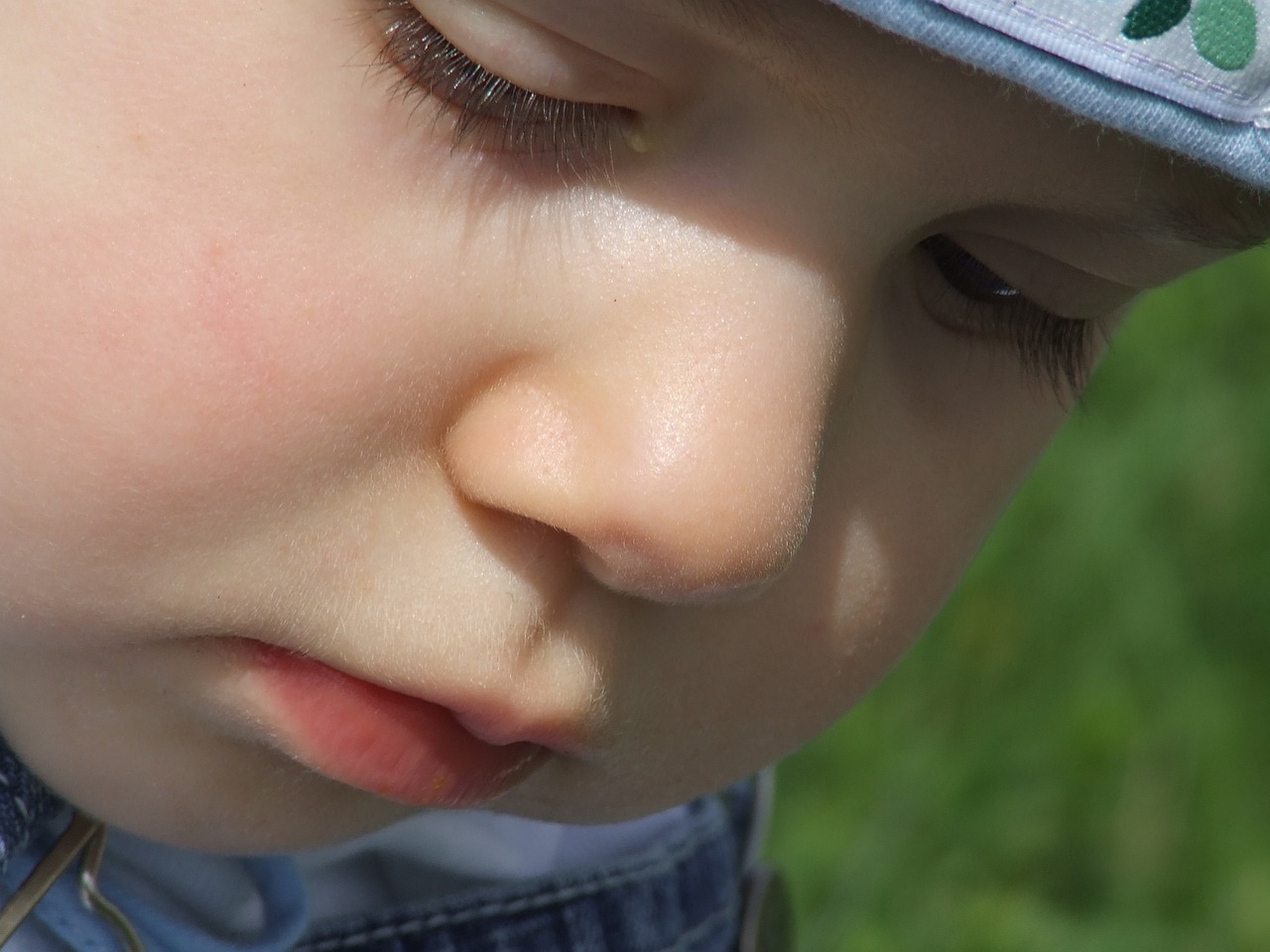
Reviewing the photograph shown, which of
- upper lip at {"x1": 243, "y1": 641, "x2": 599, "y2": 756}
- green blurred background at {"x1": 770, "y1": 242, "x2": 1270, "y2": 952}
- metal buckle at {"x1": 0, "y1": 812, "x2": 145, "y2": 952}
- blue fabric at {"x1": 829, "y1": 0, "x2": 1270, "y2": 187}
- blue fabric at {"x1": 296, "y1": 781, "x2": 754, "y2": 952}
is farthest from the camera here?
green blurred background at {"x1": 770, "y1": 242, "x2": 1270, "y2": 952}

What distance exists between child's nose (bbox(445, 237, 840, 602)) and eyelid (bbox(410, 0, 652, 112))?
0.08 meters

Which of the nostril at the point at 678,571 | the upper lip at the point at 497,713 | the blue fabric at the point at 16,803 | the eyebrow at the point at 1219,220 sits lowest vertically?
the blue fabric at the point at 16,803

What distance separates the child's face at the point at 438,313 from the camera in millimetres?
776

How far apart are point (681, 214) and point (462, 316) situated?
11 centimetres

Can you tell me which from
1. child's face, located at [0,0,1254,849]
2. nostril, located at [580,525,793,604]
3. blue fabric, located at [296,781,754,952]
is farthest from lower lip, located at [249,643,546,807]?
blue fabric, located at [296,781,754,952]

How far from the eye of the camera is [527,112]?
2.60 ft

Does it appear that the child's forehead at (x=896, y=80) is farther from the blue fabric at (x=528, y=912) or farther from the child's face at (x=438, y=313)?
the blue fabric at (x=528, y=912)

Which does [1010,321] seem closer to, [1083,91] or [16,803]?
[1083,91]

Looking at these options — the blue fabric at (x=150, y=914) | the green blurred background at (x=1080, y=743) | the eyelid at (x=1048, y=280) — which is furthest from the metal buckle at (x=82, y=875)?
the green blurred background at (x=1080, y=743)

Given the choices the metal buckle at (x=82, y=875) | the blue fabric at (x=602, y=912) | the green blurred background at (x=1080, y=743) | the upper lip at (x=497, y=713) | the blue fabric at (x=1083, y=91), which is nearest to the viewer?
the blue fabric at (x=1083, y=91)

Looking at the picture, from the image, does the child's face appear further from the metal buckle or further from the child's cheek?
the metal buckle

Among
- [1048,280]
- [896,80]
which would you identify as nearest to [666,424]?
[896,80]

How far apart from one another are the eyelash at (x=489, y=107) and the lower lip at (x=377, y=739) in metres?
0.26

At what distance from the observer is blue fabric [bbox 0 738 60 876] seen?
917mm
